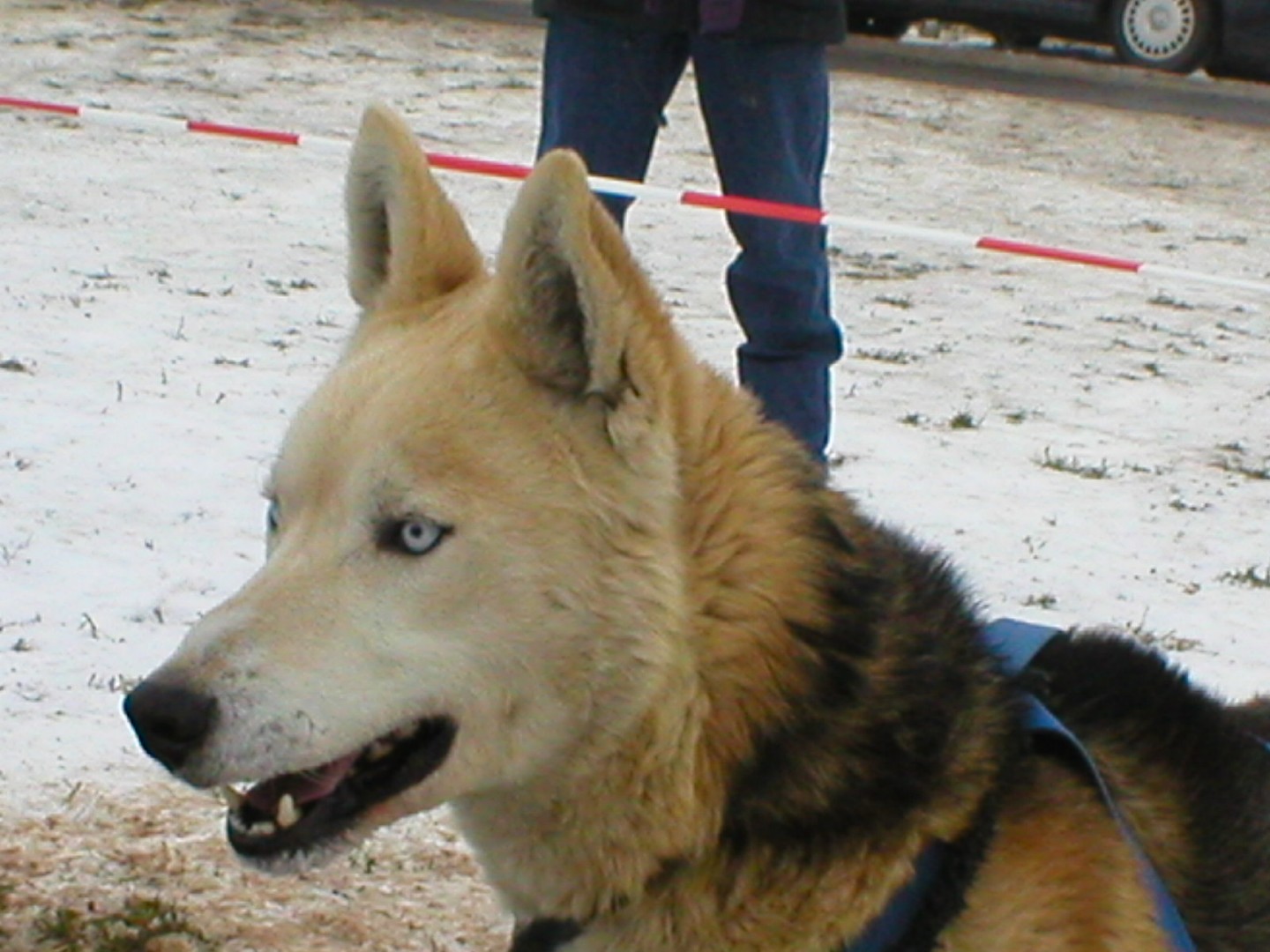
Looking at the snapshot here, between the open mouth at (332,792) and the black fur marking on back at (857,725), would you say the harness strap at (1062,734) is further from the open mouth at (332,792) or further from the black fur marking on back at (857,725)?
the open mouth at (332,792)

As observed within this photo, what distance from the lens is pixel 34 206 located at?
8.72 metres

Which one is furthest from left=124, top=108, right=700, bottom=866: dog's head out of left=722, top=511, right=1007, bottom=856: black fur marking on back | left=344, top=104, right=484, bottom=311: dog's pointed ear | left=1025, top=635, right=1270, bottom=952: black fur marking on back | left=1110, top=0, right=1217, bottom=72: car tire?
left=1110, top=0, right=1217, bottom=72: car tire

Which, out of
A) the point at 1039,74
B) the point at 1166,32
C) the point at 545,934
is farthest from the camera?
the point at 1039,74

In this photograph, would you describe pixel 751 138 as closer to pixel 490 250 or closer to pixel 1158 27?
pixel 490 250

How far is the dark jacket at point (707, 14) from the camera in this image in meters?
4.52

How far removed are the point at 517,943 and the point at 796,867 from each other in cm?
45

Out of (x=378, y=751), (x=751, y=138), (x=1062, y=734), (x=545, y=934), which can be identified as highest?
(x=751, y=138)

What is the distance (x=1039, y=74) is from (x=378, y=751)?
14.6m

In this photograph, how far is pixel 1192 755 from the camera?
254 centimetres

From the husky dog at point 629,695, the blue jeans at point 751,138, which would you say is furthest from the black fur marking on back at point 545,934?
the blue jeans at point 751,138

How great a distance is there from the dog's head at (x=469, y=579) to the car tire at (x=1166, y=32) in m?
13.9

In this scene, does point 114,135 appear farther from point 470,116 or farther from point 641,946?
point 641,946

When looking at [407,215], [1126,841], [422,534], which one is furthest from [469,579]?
[1126,841]

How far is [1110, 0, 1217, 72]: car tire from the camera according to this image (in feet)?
50.3
